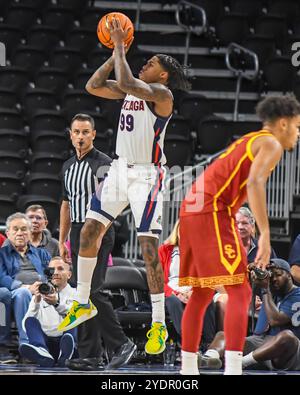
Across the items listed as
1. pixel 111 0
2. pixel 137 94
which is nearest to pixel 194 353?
pixel 137 94

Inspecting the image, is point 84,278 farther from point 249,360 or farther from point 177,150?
point 177,150

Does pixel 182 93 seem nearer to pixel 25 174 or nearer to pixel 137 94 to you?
pixel 25 174

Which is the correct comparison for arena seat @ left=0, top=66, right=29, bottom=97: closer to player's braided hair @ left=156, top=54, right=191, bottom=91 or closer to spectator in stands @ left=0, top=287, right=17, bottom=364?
spectator in stands @ left=0, top=287, right=17, bottom=364

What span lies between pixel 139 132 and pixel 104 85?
434 millimetres

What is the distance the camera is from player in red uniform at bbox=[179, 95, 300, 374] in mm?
6207

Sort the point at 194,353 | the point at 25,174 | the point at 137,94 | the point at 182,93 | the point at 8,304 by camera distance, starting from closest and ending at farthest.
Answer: the point at 194,353 < the point at 137,94 < the point at 8,304 < the point at 25,174 < the point at 182,93

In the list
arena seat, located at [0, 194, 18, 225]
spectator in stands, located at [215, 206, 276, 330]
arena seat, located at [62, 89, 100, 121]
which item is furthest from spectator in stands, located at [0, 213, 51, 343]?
arena seat, located at [62, 89, 100, 121]

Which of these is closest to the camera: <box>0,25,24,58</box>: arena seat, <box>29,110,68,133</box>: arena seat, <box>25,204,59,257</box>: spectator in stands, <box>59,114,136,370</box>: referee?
<box>59,114,136,370</box>: referee

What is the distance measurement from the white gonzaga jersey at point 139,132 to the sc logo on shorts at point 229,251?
1282 millimetres

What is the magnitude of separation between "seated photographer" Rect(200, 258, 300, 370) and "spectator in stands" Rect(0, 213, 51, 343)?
63.7 inches

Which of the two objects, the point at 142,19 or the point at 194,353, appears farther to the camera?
the point at 142,19

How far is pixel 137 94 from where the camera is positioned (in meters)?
7.07

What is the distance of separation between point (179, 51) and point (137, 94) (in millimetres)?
8637

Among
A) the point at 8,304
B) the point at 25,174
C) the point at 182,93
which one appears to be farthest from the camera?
the point at 182,93
